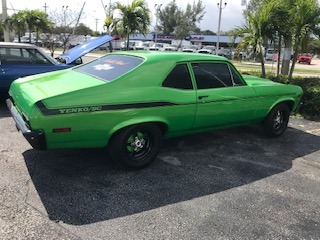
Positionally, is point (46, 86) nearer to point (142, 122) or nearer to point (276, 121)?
point (142, 122)

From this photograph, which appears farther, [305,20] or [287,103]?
[305,20]

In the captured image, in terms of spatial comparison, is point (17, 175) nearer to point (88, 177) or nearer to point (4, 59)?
point (88, 177)

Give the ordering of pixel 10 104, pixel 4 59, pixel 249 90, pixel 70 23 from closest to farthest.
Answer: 1. pixel 10 104
2. pixel 249 90
3. pixel 4 59
4. pixel 70 23

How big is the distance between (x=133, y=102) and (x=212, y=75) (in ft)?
5.01

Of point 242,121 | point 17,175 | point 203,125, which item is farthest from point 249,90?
point 17,175

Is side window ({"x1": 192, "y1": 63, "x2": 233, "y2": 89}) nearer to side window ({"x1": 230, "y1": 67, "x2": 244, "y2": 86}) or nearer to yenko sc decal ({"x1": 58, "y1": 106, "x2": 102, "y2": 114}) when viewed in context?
side window ({"x1": 230, "y1": 67, "x2": 244, "y2": 86})

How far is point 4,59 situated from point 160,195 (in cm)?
534

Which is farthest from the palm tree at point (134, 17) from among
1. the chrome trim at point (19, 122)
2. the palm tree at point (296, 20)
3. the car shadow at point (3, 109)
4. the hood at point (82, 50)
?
the chrome trim at point (19, 122)

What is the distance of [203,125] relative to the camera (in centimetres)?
453

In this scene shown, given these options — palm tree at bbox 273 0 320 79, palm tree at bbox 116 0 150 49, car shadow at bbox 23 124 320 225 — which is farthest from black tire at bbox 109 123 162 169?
palm tree at bbox 116 0 150 49

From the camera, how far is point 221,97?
4.57m

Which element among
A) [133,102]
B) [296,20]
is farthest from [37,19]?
[133,102]

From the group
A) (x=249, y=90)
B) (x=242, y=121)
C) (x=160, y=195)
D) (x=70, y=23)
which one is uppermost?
(x=70, y=23)

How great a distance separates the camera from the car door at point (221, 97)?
4.42 meters
